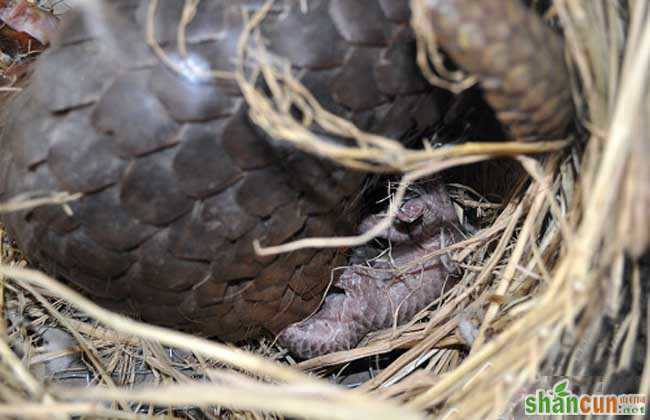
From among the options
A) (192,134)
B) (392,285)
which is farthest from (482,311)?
(192,134)

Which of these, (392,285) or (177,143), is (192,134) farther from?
(392,285)

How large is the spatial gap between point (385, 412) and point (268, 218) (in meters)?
0.57

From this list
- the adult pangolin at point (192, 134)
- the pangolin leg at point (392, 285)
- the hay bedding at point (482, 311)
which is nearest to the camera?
the hay bedding at point (482, 311)

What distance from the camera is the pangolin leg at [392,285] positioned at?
64.3 inches

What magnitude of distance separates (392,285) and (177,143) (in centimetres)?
81

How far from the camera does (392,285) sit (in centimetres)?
169

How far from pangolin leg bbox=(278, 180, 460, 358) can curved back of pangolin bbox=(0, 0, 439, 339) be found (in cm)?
41

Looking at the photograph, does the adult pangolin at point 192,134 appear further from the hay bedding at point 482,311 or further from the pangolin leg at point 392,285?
the pangolin leg at point 392,285

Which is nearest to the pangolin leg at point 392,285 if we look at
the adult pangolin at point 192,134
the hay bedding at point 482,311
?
the hay bedding at point 482,311

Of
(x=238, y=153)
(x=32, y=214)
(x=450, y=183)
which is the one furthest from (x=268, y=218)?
(x=450, y=183)

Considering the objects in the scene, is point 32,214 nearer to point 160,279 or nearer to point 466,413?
point 160,279

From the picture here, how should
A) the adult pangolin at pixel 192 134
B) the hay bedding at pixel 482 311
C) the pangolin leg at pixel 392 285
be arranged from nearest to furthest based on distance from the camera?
the hay bedding at pixel 482 311 < the adult pangolin at pixel 192 134 < the pangolin leg at pixel 392 285

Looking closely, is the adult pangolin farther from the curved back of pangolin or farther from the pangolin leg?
the pangolin leg

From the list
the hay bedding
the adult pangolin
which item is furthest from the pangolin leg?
the adult pangolin
